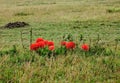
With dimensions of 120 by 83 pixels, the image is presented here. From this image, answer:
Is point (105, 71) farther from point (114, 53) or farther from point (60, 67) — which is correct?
point (114, 53)

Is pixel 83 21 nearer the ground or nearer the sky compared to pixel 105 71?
nearer the ground

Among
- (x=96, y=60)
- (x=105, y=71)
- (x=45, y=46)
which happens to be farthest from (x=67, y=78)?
(x=45, y=46)

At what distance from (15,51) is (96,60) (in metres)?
2.59

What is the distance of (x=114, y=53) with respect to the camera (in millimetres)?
10164

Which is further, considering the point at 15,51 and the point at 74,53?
the point at 15,51

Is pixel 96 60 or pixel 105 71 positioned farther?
pixel 96 60

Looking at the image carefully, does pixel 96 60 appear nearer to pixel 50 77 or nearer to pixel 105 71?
pixel 105 71

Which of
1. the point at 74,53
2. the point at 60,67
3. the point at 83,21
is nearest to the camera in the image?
the point at 60,67

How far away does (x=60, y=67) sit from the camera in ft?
26.2

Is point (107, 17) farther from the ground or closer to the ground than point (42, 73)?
closer to the ground

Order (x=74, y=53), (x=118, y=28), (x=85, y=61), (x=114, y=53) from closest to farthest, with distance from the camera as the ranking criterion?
1. (x=85, y=61)
2. (x=74, y=53)
3. (x=114, y=53)
4. (x=118, y=28)

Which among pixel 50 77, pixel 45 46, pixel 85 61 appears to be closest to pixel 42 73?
pixel 50 77

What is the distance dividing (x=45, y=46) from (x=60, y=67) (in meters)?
1.68

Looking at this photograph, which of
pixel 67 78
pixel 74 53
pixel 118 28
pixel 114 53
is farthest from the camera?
pixel 118 28
